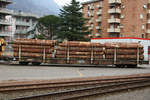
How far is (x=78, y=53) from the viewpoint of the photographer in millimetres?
18500

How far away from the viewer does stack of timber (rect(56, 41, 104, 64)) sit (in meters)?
18.4

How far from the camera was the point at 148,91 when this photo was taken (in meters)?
9.59

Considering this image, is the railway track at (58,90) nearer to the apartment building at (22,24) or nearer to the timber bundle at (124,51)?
the timber bundle at (124,51)

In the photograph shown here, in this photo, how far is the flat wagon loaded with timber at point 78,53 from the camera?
60.0 ft

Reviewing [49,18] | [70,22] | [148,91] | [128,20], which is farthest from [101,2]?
[148,91]

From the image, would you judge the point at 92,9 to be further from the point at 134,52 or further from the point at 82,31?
the point at 134,52

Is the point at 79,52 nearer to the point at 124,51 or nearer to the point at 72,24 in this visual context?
the point at 124,51

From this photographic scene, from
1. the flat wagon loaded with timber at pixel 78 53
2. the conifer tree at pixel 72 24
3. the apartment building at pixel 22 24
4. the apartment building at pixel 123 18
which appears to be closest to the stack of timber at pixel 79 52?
the flat wagon loaded with timber at pixel 78 53

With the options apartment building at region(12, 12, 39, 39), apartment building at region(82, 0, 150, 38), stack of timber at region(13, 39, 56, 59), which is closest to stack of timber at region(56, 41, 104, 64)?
stack of timber at region(13, 39, 56, 59)

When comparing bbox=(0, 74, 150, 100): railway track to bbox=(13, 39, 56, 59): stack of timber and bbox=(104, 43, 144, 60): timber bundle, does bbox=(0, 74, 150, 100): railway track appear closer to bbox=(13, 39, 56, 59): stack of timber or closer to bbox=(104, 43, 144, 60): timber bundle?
bbox=(104, 43, 144, 60): timber bundle

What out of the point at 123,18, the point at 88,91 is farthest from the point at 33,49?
the point at 123,18

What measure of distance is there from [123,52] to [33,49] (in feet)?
29.9

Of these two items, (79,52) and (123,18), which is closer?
(79,52)

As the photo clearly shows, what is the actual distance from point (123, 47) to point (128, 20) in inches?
1297
